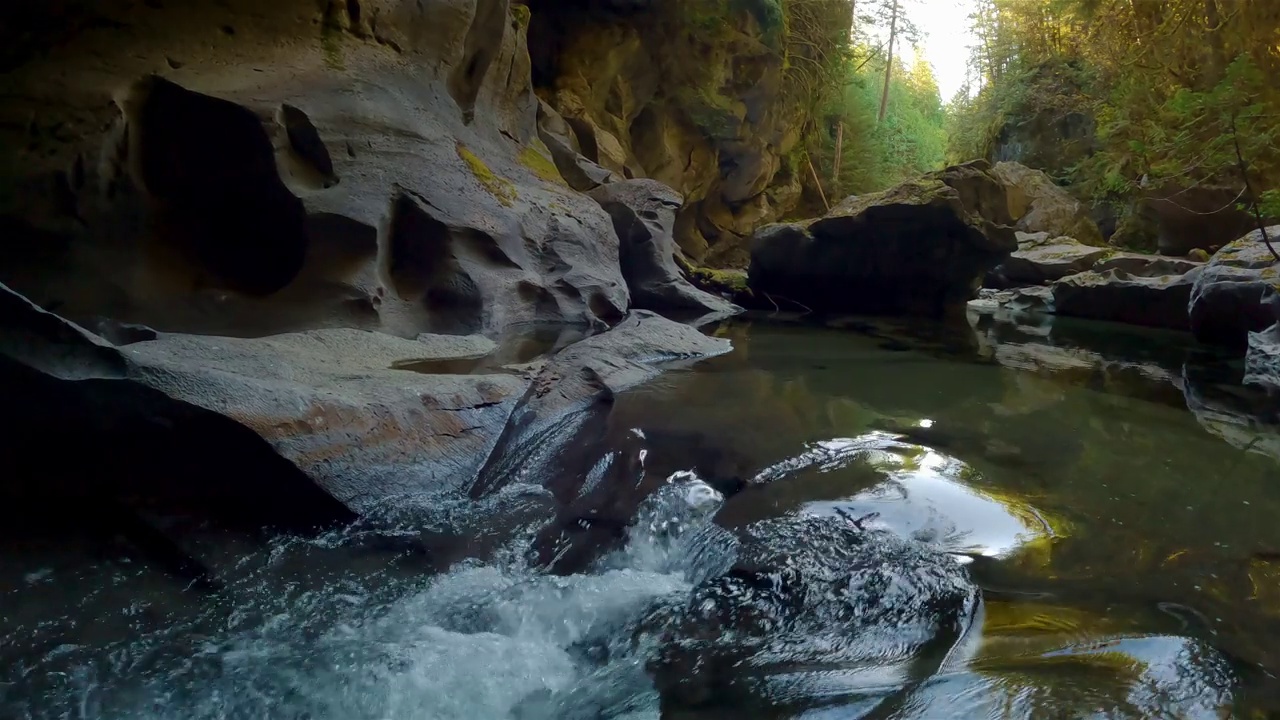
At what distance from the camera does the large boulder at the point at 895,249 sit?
991 centimetres

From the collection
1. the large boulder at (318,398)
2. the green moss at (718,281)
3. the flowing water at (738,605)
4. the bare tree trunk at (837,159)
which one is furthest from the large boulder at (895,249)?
the bare tree trunk at (837,159)

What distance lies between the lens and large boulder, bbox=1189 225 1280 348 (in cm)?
706

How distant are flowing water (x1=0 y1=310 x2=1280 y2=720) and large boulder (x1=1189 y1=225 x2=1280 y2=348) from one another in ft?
14.8

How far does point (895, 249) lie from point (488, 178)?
6.00 metres

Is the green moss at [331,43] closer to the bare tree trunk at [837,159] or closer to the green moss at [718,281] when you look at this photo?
the green moss at [718,281]

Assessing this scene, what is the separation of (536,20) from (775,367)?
8.81m

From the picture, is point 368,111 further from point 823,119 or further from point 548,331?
point 823,119

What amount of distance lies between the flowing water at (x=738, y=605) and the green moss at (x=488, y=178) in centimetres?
416

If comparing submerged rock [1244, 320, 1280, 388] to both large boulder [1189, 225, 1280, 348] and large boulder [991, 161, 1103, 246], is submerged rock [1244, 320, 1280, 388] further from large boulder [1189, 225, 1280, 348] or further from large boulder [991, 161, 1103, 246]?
large boulder [991, 161, 1103, 246]

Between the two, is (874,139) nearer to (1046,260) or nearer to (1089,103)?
(1089,103)

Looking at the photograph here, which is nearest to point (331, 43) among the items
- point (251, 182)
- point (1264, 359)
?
point (251, 182)

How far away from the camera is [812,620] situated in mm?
2125

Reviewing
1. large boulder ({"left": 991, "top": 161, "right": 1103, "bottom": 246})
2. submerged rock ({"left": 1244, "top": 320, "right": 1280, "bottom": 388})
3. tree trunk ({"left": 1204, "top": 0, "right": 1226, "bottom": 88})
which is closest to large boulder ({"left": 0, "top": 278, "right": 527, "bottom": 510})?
submerged rock ({"left": 1244, "top": 320, "right": 1280, "bottom": 388})

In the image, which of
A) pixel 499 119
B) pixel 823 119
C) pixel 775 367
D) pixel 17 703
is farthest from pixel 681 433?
pixel 823 119
